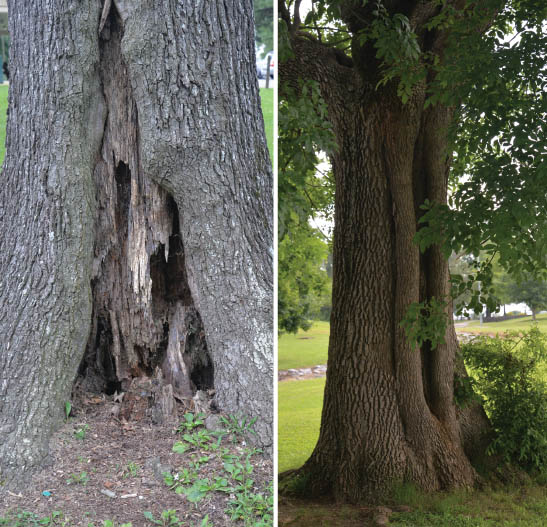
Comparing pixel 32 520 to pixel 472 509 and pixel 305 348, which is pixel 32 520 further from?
pixel 305 348

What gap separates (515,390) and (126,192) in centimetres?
346

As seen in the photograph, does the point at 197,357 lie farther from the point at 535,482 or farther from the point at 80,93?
the point at 535,482

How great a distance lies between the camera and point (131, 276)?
2561 mm

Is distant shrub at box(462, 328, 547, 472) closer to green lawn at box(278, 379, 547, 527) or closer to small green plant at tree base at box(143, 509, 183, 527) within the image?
green lawn at box(278, 379, 547, 527)

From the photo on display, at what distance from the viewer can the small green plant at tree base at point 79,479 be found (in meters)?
2.24

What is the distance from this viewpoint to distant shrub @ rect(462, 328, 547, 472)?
173 inches

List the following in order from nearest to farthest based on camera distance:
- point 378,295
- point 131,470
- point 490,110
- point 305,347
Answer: point 131,470
point 490,110
point 378,295
point 305,347

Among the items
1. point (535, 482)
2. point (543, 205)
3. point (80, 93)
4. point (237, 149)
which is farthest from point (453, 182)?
point (80, 93)

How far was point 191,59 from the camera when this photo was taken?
7.64 feet

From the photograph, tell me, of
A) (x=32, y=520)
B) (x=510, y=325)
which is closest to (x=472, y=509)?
(x=510, y=325)

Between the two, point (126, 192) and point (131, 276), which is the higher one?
point (126, 192)

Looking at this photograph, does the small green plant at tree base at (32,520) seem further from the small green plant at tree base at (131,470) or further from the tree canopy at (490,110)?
the tree canopy at (490,110)

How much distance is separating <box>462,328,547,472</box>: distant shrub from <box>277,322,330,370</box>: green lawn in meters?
3.08

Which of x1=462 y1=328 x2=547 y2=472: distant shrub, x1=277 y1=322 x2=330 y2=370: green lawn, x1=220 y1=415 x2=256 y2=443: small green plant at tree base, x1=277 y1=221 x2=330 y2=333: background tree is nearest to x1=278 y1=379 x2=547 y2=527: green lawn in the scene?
x1=462 y1=328 x2=547 y2=472: distant shrub
